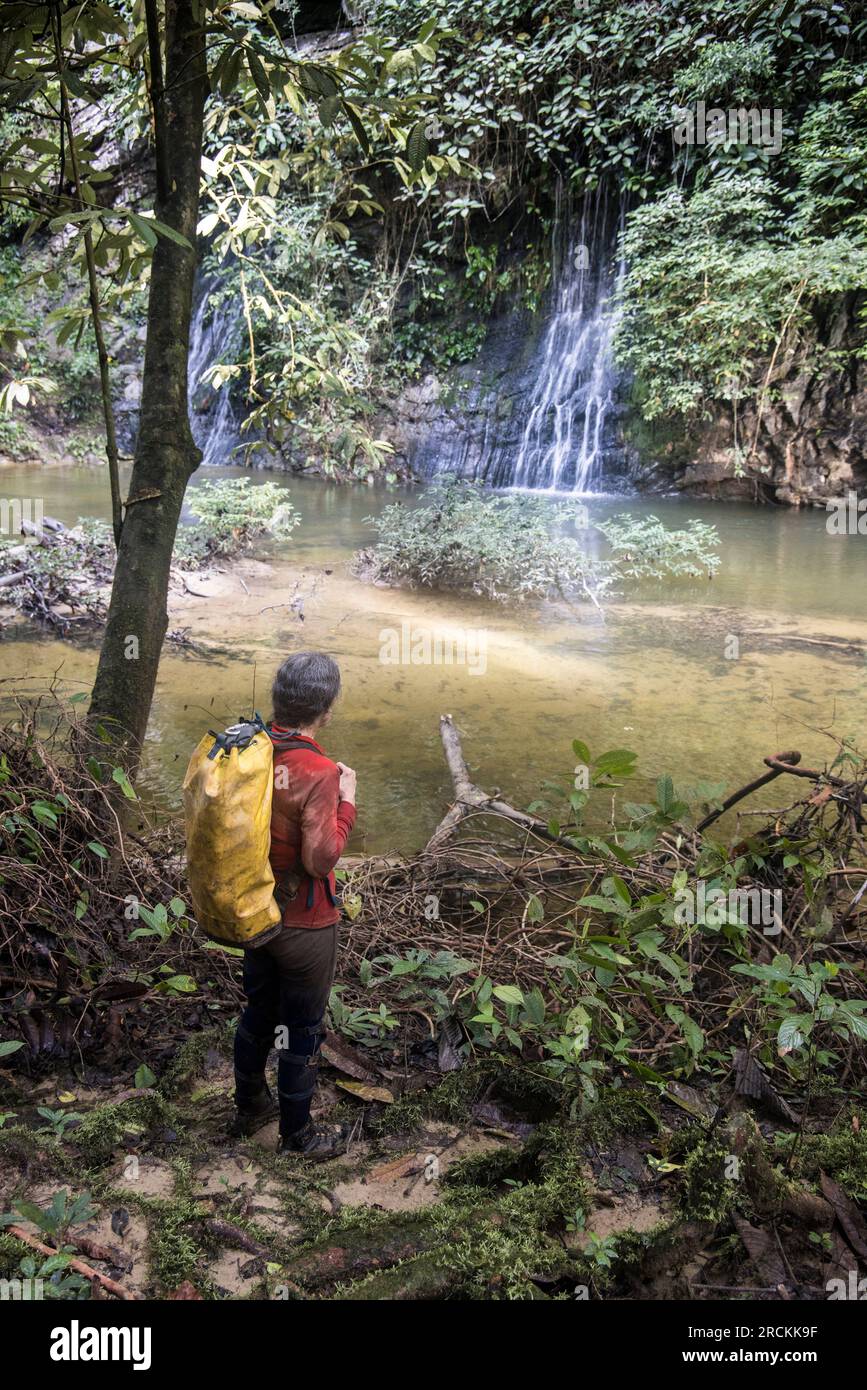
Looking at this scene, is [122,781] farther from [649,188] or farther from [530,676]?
[649,188]

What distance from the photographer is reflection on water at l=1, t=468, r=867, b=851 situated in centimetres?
474

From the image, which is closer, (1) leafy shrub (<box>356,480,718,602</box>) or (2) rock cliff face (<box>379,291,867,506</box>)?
(1) leafy shrub (<box>356,480,718,602</box>)

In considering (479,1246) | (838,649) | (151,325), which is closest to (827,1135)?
(479,1246)

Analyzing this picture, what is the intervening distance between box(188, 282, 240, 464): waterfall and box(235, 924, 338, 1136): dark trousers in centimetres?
1679

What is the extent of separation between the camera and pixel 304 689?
213cm

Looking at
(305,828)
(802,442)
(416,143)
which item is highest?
(802,442)

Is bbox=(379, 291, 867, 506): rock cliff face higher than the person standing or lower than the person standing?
higher

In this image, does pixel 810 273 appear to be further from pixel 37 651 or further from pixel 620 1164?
pixel 620 1164

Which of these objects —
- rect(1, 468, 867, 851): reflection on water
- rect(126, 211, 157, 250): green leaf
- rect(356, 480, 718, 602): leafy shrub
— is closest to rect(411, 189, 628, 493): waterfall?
rect(356, 480, 718, 602): leafy shrub

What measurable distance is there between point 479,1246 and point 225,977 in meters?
1.24

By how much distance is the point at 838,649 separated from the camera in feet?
22.3

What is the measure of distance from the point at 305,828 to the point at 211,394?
18172mm

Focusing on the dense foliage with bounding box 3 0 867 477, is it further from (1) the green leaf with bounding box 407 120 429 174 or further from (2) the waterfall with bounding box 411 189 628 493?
(1) the green leaf with bounding box 407 120 429 174

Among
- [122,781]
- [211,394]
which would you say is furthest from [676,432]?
[122,781]
